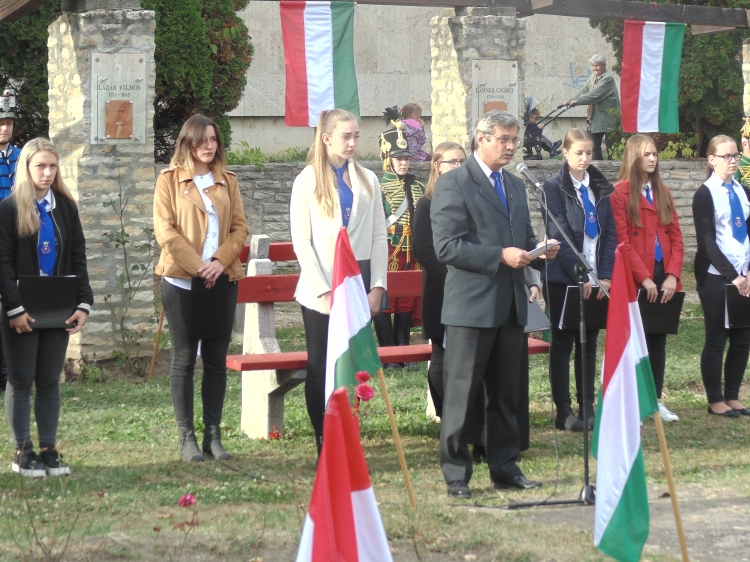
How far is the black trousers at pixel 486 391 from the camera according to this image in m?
5.82

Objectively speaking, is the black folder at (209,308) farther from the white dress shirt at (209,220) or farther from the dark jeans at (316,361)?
the dark jeans at (316,361)

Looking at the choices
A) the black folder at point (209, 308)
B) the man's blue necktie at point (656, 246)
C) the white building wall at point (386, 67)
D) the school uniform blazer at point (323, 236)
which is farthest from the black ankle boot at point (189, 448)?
the white building wall at point (386, 67)

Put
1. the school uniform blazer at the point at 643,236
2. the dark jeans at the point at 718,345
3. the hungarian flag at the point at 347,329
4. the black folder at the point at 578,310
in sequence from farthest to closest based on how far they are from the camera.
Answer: the dark jeans at the point at 718,345 → the school uniform blazer at the point at 643,236 → the black folder at the point at 578,310 → the hungarian flag at the point at 347,329

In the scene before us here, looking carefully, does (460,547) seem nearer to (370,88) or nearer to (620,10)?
(620,10)

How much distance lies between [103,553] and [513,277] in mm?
2577

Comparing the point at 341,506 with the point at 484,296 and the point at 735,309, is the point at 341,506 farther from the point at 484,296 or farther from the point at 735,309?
the point at 735,309

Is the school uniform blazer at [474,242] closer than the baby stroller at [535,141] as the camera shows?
Yes

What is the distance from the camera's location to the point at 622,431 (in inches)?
178

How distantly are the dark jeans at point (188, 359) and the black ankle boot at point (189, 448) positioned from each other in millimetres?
25

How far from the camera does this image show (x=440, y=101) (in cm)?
1267

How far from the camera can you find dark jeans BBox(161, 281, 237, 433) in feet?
21.3

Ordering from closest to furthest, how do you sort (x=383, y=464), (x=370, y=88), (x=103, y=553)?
(x=103, y=553)
(x=383, y=464)
(x=370, y=88)

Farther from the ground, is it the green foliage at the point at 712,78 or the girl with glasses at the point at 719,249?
the green foliage at the point at 712,78

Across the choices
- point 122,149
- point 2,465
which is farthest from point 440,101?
point 2,465
